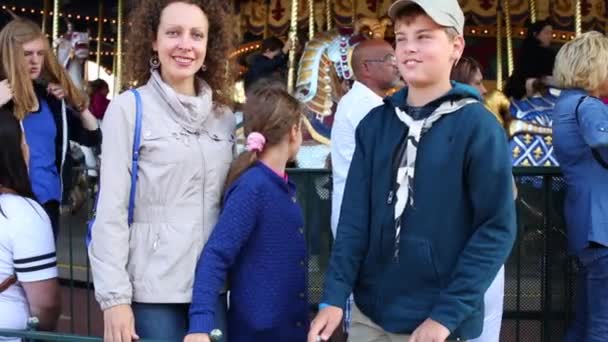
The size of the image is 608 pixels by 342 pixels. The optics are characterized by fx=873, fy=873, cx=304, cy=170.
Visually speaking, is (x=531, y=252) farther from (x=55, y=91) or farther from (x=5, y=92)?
(x=5, y=92)

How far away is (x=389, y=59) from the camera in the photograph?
437 cm

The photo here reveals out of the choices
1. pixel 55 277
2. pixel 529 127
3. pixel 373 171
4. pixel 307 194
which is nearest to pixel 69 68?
pixel 529 127

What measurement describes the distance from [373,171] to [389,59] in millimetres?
1873

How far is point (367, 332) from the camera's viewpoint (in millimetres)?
2570

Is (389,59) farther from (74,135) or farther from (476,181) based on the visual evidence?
(476,181)

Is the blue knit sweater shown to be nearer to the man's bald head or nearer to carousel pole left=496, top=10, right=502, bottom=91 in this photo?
the man's bald head

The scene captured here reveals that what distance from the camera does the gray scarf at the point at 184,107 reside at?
2857 millimetres

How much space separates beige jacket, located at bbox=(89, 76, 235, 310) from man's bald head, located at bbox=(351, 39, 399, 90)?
1.63 metres

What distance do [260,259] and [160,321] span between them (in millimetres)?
380

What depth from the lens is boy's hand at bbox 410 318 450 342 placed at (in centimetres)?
231

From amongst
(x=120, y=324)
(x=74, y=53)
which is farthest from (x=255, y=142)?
(x=74, y=53)

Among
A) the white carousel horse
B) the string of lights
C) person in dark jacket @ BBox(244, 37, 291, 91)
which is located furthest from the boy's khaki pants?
the string of lights

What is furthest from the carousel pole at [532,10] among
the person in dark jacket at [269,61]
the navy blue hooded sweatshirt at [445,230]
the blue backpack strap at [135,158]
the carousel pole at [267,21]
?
the blue backpack strap at [135,158]

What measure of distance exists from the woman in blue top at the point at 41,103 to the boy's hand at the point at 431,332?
7.96ft
